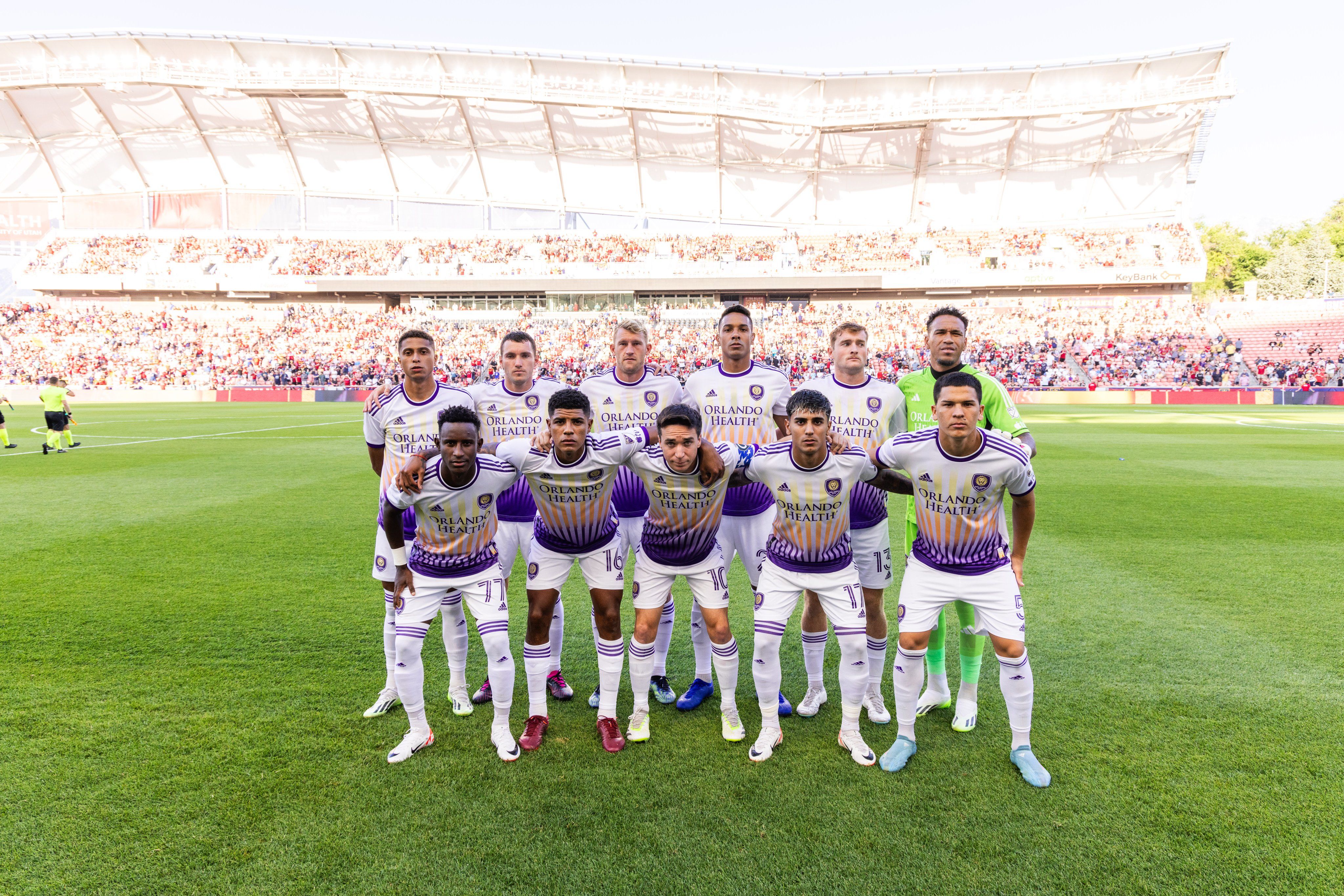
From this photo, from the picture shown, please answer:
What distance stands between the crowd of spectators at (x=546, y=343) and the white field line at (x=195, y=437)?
51.9ft

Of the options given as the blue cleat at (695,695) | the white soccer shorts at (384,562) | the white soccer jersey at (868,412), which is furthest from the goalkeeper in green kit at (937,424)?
the white soccer shorts at (384,562)

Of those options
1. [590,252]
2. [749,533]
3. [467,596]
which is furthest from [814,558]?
[590,252]

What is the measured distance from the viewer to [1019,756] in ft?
12.7

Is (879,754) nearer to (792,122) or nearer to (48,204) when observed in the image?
(792,122)

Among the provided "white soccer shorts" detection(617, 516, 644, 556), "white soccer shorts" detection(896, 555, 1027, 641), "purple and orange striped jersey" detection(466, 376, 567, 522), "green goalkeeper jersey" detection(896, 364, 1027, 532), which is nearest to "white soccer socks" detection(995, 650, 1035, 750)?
"white soccer shorts" detection(896, 555, 1027, 641)

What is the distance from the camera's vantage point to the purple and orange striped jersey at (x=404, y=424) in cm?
473

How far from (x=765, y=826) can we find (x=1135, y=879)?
1.58 metres

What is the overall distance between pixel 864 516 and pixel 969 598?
880 mm

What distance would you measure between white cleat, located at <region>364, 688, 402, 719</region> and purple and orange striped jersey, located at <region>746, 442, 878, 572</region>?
2.66 metres

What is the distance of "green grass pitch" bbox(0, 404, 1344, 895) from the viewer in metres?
3.11

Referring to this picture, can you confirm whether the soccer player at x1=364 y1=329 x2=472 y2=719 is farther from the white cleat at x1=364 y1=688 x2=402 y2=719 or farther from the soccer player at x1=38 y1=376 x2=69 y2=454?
the soccer player at x1=38 y1=376 x2=69 y2=454

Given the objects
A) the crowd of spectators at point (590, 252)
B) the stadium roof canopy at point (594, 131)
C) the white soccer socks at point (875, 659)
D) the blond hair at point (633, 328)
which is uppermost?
the stadium roof canopy at point (594, 131)

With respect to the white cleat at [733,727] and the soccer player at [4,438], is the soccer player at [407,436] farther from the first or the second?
the soccer player at [4,438]

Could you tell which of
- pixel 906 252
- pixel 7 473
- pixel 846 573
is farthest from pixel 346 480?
pixel 906 252
